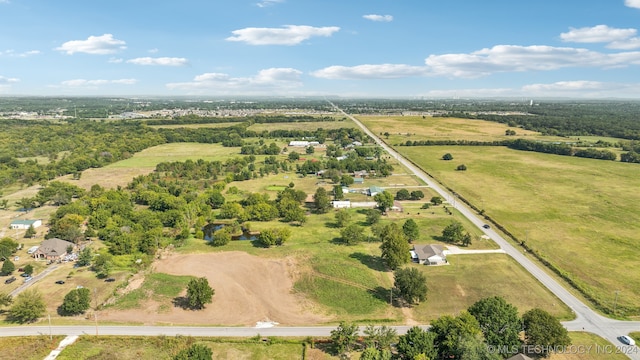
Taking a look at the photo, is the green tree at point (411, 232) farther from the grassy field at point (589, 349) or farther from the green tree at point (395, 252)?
the grassy field at point (589, 349)

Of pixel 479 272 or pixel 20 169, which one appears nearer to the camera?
pixel 479 272

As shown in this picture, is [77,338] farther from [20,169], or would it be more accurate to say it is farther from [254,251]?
[20,169]

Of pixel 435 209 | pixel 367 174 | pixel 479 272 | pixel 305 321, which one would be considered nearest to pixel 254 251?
pixel 305 321

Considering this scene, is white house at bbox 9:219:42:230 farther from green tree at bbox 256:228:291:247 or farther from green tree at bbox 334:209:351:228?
green tree at bbox 334:209:351:228

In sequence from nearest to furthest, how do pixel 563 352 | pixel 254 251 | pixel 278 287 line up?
pixel 563 352 → pixel 278 287 → pixel 254 251

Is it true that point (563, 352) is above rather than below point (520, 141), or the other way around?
below

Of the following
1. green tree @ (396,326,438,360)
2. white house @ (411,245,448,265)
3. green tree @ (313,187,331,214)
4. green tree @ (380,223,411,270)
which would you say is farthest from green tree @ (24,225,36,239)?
green tree @ (396,326,438,360)
